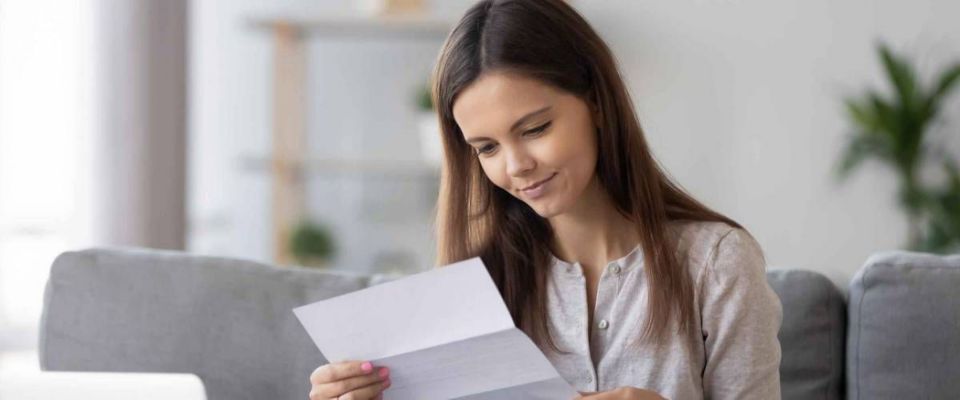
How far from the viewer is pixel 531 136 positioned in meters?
1.48

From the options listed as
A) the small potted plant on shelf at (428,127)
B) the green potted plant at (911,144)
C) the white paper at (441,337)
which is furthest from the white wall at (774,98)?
the white paper at (441,337)

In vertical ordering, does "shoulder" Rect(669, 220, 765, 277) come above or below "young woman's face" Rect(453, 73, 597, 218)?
below

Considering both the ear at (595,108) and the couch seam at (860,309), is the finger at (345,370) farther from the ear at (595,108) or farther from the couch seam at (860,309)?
the couch seam at (860,309)

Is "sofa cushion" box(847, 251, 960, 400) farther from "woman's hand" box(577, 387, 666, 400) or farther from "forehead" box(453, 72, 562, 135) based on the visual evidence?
"forehead" box(453, 72, 562, 135)

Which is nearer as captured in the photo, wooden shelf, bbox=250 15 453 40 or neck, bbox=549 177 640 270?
neck, bbox=549 177 640 270

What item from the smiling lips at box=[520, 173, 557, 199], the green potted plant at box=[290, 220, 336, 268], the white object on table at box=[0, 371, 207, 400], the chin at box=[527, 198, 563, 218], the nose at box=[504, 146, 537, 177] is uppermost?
the nose at box=[504, 146, 537, 177]

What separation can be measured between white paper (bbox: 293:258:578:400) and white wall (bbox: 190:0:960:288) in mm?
3790

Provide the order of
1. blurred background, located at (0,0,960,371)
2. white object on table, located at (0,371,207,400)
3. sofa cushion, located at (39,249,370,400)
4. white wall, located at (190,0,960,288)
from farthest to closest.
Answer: white wall, located at (190,0,960,288), blurred background, located at (0,0,960,371), sofa cushion, located at (39,249,370,400), white object on table, located at (0,371,207,400)

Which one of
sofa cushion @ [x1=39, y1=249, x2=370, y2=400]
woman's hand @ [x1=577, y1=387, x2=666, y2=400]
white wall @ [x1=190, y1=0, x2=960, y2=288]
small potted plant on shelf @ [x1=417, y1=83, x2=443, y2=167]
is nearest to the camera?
woman's hand @ [x1=577, y1=387, x2=666, y2=400]

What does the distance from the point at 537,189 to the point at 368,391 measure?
310mm

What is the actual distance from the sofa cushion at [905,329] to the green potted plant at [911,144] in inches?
132

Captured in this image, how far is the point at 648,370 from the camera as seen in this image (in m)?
1.56

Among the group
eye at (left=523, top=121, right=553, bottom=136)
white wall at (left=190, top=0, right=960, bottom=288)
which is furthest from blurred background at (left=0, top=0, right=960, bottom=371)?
eye at (left=523, top=121, right=553, bottom=136)

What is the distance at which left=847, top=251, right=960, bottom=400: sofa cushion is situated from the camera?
166 cm
